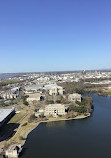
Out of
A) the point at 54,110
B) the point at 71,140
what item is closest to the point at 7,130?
the point at 54,110

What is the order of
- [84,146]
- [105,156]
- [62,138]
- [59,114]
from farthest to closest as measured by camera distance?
[59,114]
[62,138]
[84,146]
[105,156]

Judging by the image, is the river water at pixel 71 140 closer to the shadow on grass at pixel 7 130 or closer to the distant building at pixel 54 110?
the shadow on grass at pixel 7 130

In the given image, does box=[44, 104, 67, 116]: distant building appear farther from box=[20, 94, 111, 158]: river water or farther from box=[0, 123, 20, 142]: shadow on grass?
box=[0, 123, 20, 142]: shadow on grass

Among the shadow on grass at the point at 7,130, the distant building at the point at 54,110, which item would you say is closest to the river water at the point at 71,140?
the shadow on grass at the point at 7,130

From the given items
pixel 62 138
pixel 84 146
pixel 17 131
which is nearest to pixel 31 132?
pixel 17 131

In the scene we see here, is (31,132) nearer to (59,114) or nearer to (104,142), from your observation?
(59,114)

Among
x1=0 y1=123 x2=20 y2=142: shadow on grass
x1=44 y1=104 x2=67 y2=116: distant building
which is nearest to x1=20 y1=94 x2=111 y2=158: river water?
x1=0 y1=123 x2=20 y2=142: shadow on grass
